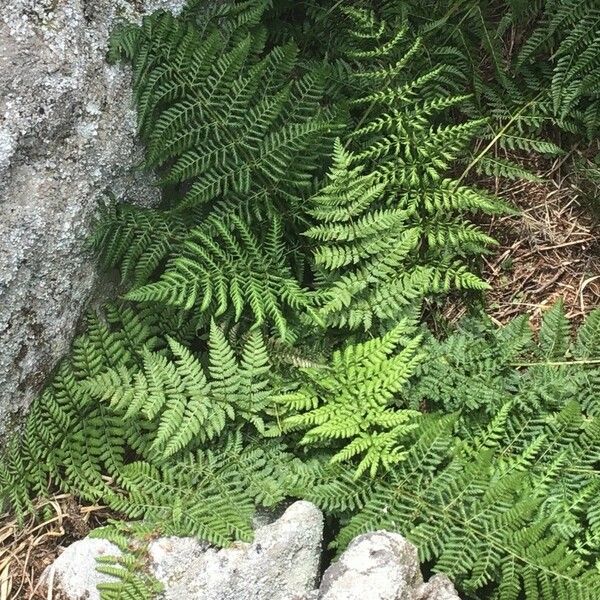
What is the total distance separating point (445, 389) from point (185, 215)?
1544 mm

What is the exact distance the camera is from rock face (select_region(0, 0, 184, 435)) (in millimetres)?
3129

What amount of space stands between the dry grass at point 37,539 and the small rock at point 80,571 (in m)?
0.13

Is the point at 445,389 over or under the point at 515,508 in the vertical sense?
over

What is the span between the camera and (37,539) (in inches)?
133

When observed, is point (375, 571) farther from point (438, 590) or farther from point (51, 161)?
point (51, 161)

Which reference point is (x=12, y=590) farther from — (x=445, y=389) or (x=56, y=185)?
(x=445, y=389)

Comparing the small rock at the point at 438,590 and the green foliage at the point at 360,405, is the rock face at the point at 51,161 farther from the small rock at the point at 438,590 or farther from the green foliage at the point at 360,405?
the small rock at the point at 438,590

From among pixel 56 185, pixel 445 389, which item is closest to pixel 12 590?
pixel 56 185

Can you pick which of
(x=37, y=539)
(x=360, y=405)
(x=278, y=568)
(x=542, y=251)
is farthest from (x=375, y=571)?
(x=542, y=251)

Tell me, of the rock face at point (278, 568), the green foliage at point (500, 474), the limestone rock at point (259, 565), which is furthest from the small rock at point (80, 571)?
Result: the green foliage at point (500, 474)

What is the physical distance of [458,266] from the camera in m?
3.62

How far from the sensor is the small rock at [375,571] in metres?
2.66

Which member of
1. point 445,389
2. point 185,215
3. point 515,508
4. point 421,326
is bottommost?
point 515,508

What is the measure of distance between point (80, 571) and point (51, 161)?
1864 millimetres
